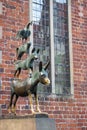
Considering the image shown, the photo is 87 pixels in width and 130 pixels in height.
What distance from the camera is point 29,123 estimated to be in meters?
5.80

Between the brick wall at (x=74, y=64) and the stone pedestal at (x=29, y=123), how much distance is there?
1636 millimetres

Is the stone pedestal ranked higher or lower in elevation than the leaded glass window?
lower

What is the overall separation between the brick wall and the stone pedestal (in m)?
1.64

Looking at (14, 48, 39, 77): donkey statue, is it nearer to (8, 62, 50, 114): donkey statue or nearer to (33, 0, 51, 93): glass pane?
(8, 62, 50, 114): donkey statue

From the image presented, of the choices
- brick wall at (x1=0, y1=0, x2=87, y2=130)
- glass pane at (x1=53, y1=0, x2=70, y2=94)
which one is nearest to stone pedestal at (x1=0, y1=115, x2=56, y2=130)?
brick wall at (x1=0, y1=0, x2=87, y2=130)

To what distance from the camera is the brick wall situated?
8039 mm

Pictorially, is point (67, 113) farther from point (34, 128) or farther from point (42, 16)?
point (34, 128)

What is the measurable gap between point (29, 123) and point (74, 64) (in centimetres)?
370

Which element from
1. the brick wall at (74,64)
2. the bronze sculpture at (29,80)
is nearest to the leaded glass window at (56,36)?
the brick wall at (74,64)

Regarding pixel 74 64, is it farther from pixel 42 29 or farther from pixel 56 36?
pixel 42 29

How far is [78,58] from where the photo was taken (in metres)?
9.35

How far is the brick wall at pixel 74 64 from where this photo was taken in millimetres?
8039

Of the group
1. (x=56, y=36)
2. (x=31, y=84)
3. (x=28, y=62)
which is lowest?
(x=31, y=84)

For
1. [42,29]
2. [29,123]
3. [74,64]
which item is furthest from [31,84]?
[74,64]
